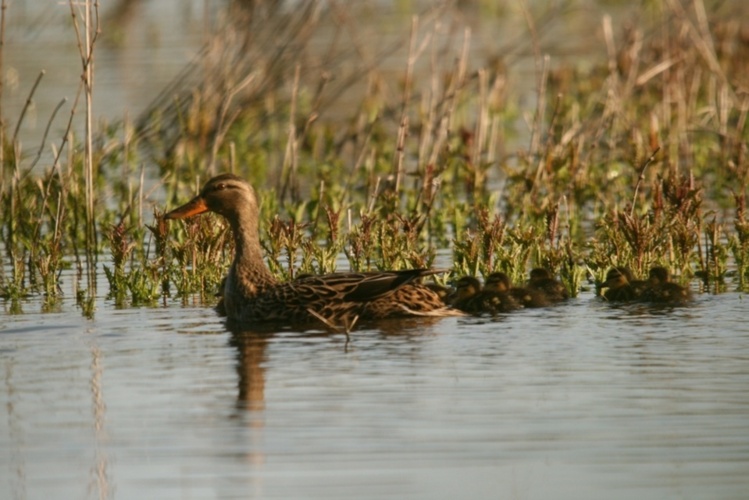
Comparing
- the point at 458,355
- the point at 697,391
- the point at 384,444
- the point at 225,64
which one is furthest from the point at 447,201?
the point at 384,444

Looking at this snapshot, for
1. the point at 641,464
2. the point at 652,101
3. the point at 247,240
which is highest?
the point at 652,101

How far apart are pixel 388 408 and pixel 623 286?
10.7 feet

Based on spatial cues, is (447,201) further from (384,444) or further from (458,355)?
(384,444)

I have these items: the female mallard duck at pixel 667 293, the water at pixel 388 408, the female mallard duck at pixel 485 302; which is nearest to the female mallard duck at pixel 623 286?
the female mallard duck at pixel 667 293

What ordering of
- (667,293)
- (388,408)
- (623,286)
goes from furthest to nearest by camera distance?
(623,286)
(667,293)
(388,408)

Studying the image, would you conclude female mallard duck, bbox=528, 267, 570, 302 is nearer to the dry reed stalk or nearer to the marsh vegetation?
the marsh vegetation

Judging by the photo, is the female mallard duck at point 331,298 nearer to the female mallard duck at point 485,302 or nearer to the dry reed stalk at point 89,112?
the female mallard duck at point 485,302

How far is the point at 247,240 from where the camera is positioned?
1027cm

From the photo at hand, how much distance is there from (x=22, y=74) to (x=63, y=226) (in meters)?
11.6

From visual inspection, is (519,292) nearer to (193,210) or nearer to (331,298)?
(331,298)

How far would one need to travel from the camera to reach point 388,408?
6902 millimetres

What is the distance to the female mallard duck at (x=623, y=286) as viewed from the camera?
9.72m

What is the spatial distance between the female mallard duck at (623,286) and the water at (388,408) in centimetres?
21

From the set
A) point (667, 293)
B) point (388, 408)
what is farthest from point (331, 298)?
point (388, 408)
